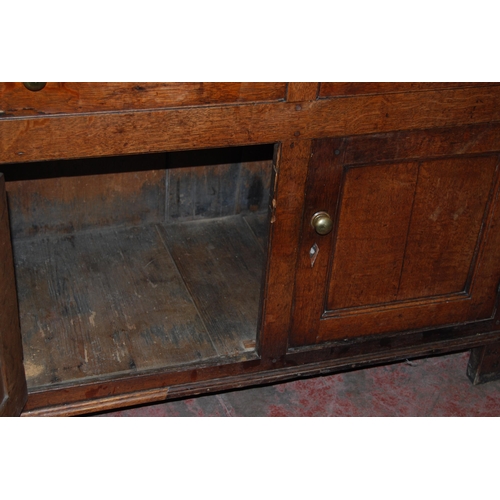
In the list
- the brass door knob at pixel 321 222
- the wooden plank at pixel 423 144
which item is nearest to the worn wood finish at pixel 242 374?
the brass door knob at pixel 321 222

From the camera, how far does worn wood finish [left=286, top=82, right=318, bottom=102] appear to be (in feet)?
4.85

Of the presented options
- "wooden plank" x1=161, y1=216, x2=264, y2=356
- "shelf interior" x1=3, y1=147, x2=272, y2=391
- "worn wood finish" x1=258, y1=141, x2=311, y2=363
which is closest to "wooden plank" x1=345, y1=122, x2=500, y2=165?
"worn wood finish" x1=258, y1=141, x2=311, y2=363

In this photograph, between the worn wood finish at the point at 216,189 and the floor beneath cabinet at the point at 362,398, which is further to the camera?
the worn wood finish at the point at 216,189

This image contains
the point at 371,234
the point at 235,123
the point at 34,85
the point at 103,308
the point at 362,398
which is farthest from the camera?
the point at 362,398

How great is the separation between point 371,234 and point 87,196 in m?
0.98

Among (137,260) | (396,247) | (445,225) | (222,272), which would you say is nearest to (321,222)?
(396,247)

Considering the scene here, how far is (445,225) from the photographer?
1819 millimetres

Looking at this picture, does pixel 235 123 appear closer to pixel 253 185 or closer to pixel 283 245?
pixel 283 245

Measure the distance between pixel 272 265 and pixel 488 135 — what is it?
0.57 metres

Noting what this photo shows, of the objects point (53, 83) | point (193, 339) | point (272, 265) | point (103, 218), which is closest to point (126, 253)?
point (103, 218)

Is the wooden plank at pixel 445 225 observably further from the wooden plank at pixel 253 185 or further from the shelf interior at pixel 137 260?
the wooden plank at pixel 253 185

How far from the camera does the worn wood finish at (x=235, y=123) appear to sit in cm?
136

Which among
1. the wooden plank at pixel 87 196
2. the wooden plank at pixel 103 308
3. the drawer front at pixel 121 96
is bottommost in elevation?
the wooden plank at pixel 103 308

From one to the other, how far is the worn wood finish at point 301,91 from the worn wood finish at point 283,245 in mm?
96
